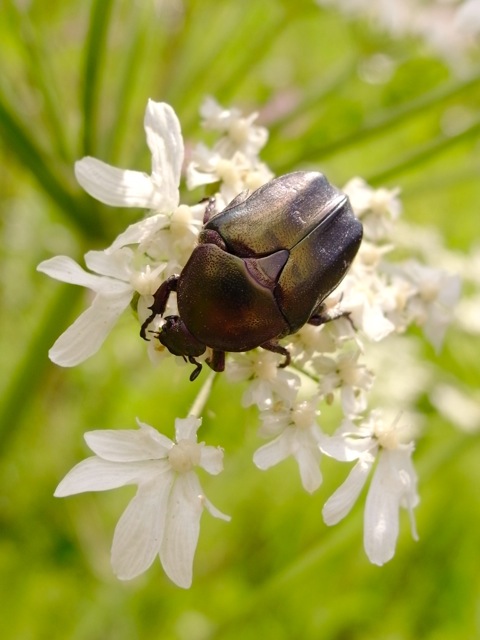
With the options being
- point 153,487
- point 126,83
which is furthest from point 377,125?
point 153,487

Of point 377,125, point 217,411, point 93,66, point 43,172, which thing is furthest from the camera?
point 217,411

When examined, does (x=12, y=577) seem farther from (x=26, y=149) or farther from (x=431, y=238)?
(x=431, y=238)

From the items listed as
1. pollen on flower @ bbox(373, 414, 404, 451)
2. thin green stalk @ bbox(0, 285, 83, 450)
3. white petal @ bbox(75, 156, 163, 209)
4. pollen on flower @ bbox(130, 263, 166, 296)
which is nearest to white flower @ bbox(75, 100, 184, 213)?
white petal @ bbox(75, 156, 163, 209)

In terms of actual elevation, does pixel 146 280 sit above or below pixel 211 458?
above

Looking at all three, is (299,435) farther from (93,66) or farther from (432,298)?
(93,66)

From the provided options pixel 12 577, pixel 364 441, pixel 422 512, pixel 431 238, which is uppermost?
pixel 364 441

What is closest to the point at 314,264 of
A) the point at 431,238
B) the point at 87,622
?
the point at 431,238

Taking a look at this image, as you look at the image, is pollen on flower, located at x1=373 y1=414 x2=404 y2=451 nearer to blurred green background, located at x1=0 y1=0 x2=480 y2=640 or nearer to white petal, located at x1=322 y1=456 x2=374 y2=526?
white petal, located at x1=322 y1=456 x2=374 y2=526

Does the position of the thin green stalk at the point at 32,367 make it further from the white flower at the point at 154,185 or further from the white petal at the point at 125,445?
the white petal at the point at 125,445
